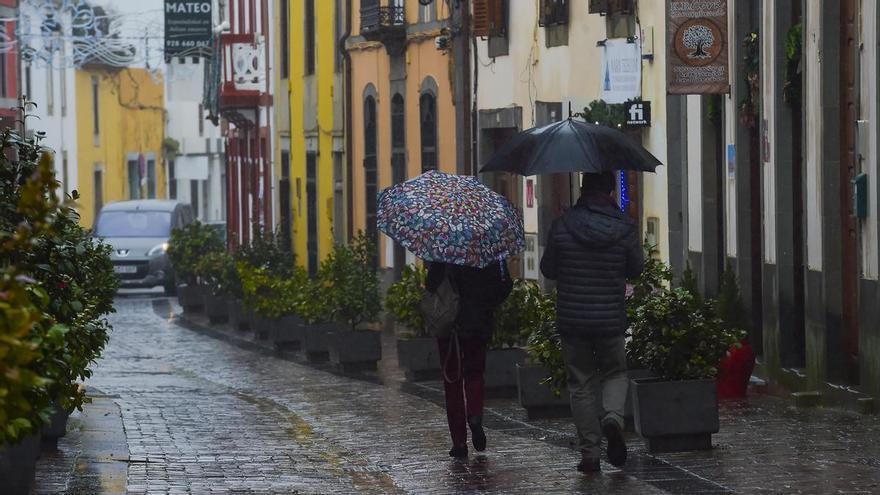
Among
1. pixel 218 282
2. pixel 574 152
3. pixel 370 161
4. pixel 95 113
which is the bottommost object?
pixel 218 282

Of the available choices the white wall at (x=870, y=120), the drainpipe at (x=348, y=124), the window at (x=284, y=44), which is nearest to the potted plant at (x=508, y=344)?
the white wall at (x=870, y=120)

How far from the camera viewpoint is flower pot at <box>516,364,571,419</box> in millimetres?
13688

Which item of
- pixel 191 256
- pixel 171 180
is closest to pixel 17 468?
pixel 191 256

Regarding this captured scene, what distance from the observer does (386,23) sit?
99.2 ft

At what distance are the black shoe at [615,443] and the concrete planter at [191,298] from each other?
23.4 metres

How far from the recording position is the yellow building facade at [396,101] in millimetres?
28734

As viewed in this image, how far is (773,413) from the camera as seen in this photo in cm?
1409

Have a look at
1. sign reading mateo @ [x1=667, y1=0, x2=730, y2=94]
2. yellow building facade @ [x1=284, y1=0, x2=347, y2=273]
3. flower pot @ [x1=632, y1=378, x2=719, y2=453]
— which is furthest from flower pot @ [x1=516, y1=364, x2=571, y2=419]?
yellow building facade @ [x1=284, y1=0, x2=347, y2=273]

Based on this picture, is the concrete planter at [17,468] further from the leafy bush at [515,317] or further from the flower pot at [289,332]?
the flower pot at [289,332]

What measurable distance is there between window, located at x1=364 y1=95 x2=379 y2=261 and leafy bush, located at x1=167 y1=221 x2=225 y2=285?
2.61 m

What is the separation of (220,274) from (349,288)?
1016 cm

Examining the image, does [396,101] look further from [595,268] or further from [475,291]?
[595,268]

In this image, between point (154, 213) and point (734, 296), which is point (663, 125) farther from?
point (154, 213)

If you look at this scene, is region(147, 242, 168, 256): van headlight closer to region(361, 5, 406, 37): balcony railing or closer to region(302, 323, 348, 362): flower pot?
region(361, 5, 406, 37): balcony railing
